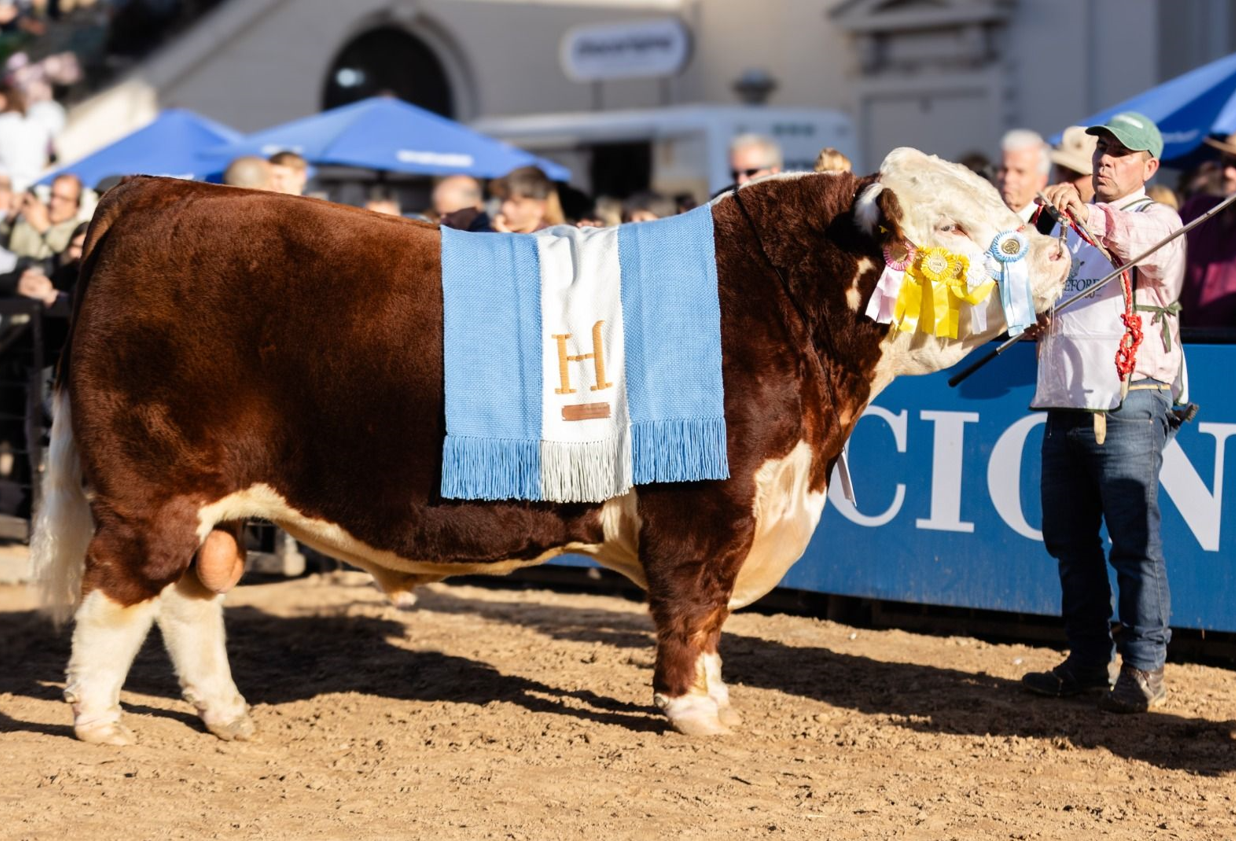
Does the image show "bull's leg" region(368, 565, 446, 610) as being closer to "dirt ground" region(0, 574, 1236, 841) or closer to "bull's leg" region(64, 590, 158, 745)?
"dirt ground" region(0, 574, 1236, 841)

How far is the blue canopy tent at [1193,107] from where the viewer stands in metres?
8.95

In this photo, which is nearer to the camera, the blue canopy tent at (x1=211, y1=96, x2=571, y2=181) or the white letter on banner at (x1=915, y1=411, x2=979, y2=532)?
the white letter on banner at (x1=915, y1=411, x2=979, y2=532)

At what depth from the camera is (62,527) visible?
581cm

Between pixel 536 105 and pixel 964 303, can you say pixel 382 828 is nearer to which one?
pixel 964 303

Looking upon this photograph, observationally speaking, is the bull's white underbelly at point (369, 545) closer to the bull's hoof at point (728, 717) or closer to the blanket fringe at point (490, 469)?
the blanket fringe at point (490, 469)

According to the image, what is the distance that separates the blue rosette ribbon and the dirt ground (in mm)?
1514

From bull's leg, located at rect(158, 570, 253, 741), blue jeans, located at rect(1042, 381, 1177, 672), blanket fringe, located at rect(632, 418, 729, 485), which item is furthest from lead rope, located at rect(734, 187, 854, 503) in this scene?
bull's leg, located at rect(158, 570, 253, 741)

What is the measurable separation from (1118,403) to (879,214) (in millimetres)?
1173

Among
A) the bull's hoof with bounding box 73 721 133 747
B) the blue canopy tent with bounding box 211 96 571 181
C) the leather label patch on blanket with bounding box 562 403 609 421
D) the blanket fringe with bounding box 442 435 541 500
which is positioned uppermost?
the blue canopy tent with bounding box 211 96 571 181

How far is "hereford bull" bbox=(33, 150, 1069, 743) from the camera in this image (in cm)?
555

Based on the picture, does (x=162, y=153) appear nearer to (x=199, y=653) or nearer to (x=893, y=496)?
(x=893, y=496)

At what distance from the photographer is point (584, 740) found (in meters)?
5.90

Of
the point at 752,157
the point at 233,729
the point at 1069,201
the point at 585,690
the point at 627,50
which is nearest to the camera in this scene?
the point at 1069,201

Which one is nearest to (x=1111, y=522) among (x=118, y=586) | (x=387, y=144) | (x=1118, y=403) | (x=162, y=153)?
(x=1118, y=403)
